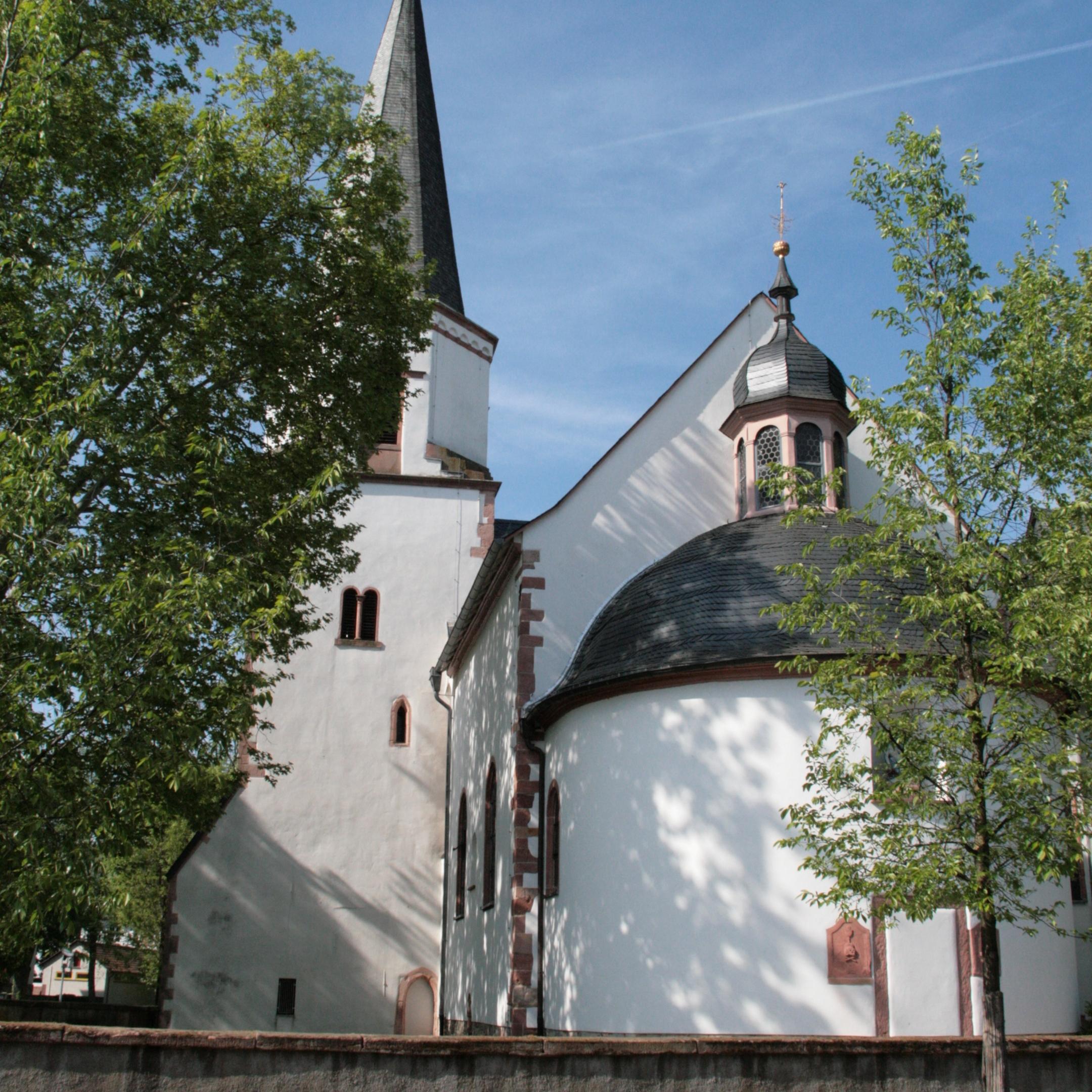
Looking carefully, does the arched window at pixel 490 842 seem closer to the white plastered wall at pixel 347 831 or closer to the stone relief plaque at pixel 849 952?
the white plastered wall at pixel 347 831

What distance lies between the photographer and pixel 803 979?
38.0 feet

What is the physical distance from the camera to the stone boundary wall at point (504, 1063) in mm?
7164

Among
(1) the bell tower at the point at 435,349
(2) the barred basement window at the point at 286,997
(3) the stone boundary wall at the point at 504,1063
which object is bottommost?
(2) the barred basement window at the point at 286,997

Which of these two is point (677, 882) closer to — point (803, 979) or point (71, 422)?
point (803, 979)

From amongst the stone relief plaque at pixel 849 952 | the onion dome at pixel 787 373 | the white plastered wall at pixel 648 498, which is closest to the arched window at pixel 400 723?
the white plastered wall at pixel 648 498

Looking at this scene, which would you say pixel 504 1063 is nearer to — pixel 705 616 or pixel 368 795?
pixel 705 616

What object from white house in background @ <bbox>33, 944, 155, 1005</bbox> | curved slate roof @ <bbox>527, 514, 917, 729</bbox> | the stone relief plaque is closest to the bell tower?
curved slate roof @ <bbox>527, 514, 917, 729</bbox>

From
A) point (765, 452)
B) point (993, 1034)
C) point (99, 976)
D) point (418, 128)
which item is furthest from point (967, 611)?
point (99, 976)

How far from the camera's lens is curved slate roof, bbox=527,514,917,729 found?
41.9 ft

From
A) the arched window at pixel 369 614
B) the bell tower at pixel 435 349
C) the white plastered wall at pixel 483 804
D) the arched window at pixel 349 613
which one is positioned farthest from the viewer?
the bell tower at pixel 435 349

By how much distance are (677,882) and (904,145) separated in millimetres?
7174

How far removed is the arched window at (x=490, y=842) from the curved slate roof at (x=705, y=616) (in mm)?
2568

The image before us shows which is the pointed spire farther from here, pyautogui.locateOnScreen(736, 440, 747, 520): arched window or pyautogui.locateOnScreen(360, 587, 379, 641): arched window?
pyautogui.locateOnScreen(736, 440, 747, 520): arched window

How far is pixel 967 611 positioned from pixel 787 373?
9032mm
